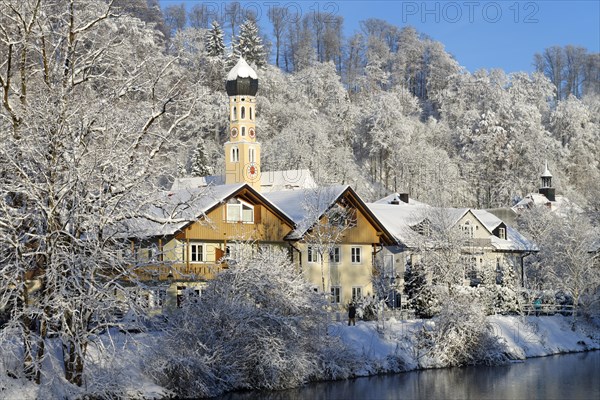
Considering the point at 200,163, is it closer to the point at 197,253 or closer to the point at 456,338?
the point at 197,253

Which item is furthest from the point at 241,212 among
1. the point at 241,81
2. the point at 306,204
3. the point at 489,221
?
the point at 241,81

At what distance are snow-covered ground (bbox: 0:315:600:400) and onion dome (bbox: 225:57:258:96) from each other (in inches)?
1238

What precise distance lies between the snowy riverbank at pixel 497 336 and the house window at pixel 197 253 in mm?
9160

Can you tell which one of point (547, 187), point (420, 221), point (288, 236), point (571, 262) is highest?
point (547, 187)

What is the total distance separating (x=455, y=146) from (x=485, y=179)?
789cm

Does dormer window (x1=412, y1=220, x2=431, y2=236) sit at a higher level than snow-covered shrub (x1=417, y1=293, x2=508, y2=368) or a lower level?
higher

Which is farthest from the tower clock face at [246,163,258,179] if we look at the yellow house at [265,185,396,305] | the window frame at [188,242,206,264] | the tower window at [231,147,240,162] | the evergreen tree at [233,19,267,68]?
the evergreen tree at [233,19,267,68]

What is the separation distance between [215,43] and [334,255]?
56.2 metres

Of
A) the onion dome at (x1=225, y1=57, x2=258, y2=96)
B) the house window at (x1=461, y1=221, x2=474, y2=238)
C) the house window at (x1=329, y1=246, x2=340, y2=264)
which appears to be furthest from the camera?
the onion dome at (x1=225, y1=57, x2=258, y2=96)

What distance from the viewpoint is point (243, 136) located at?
71.8 metres

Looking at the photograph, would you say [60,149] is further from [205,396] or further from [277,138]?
[277,138]

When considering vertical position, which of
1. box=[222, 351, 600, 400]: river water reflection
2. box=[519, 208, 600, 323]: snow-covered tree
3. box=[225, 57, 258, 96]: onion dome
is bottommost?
box=[222, 351, 600, 400]: river water reflection

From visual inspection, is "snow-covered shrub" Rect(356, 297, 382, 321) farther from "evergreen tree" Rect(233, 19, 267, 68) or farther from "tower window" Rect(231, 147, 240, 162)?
"evergreen tree" Rect(233, 19, 267, 68)

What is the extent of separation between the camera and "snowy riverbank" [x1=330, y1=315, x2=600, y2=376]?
3706 centimetres
